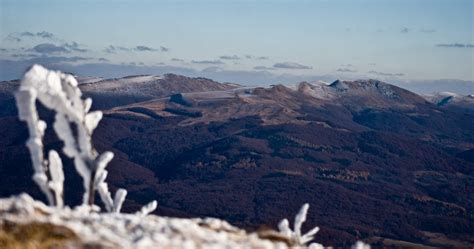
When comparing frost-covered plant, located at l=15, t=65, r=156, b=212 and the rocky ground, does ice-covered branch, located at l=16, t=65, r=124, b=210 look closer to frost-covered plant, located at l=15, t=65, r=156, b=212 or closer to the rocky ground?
frost-covered plant, located at l=15, t=65, r=156, b=212

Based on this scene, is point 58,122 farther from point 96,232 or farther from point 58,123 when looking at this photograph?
point 96,232

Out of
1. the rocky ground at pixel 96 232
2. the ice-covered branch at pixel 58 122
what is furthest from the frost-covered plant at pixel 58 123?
the rocky ground at pixel 96 232

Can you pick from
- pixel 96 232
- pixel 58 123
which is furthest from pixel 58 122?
pixel 96 232

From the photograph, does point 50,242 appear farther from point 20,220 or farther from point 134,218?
point 134,218

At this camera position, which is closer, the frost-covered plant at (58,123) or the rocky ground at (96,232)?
the rocky ground at (96,232)

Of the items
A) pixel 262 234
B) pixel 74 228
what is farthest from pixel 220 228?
pixel 74 228

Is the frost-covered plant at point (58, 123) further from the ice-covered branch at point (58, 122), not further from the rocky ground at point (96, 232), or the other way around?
the rocky ground at point (96, 232)

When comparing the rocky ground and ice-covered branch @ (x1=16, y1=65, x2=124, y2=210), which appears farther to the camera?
ice-covered branch @ (x1=16, y1=65, x2=124, y2=210)

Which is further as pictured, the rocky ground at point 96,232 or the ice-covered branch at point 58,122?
the ice-covered branch at point 58,122

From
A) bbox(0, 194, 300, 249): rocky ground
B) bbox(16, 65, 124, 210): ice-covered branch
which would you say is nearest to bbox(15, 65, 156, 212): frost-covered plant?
bbox(16, 65, 124, 210): ice-covered branch
